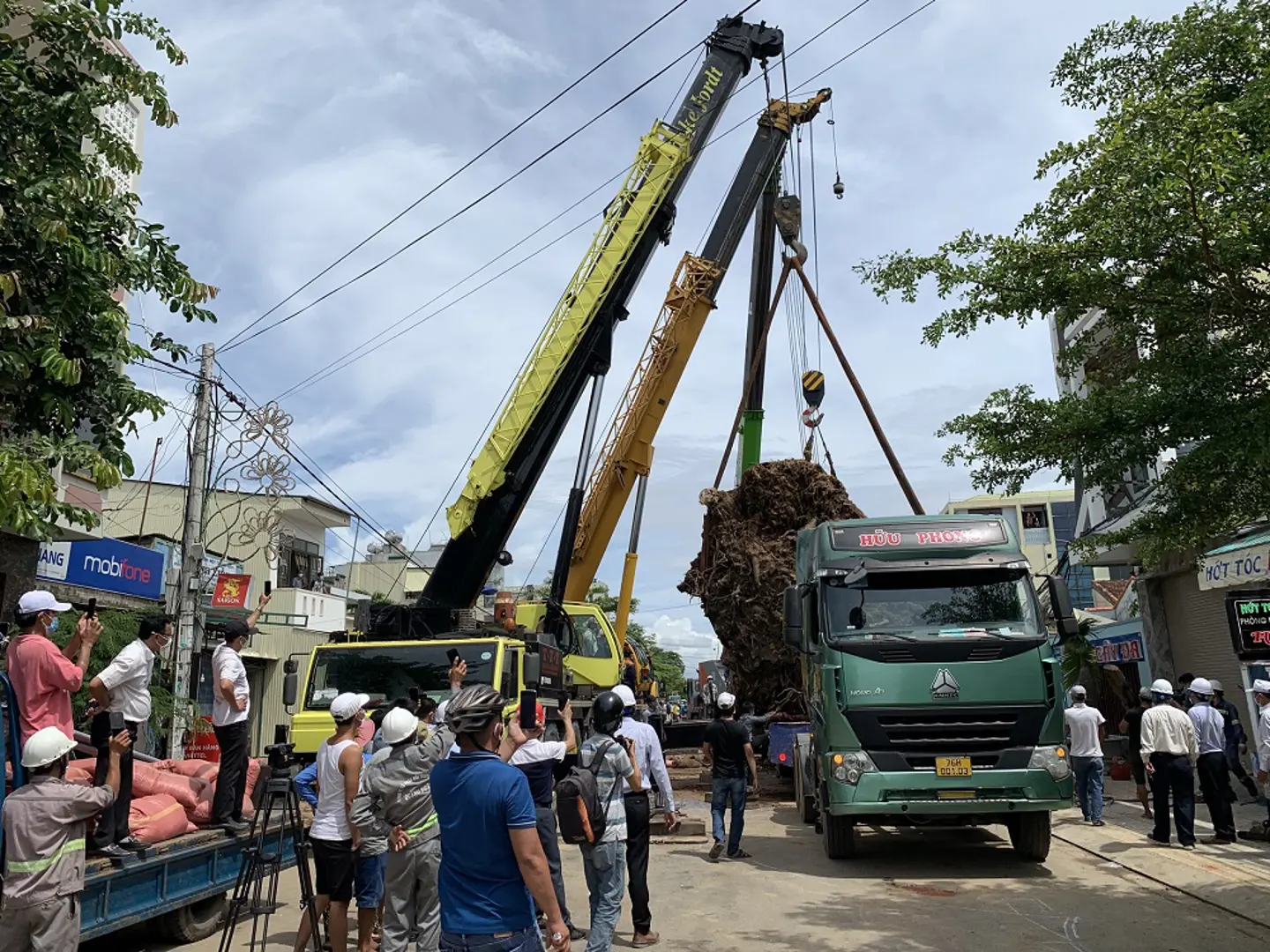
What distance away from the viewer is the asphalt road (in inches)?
258

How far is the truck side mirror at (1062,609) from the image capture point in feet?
29.3

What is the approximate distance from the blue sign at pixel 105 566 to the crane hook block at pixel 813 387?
12.0m

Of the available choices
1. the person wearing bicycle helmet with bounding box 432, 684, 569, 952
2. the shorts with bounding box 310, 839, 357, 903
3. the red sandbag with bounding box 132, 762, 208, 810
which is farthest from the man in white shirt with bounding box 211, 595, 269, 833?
the person wearing bicycle helmet with bounding box 432, 684, 569, 952

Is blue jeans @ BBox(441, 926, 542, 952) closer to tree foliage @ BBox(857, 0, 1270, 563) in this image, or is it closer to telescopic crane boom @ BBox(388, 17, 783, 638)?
tree foliage @ BBox(857, 0, 1270, 563)

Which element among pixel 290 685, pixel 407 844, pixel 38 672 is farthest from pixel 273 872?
pixel 290 685

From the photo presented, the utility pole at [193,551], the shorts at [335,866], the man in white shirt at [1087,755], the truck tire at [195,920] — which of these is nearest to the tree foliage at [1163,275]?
the man in white shirt at [1087,755]

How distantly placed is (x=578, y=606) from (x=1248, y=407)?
10943 millimetres

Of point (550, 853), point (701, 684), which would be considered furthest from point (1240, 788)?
point (701, 684)

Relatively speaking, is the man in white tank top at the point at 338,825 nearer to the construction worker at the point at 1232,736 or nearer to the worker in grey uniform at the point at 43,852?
the worker in grey uniform at the point at 43,852

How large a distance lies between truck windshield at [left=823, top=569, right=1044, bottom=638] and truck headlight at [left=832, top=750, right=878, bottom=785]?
1130 mm

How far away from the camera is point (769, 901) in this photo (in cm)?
788

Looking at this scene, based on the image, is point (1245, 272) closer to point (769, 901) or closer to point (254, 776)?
point (769, 901)

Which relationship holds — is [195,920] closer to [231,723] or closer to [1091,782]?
[231,723]

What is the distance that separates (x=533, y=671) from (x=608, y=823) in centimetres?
555
